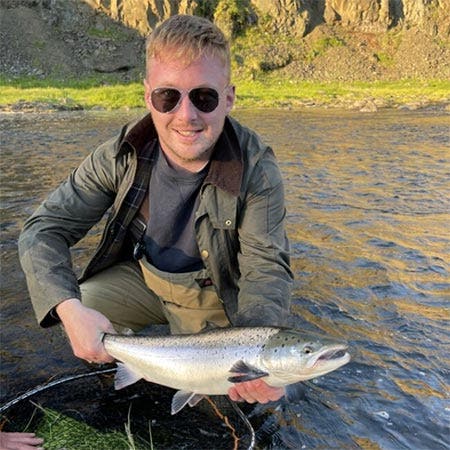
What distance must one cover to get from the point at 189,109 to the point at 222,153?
A: 442 mm

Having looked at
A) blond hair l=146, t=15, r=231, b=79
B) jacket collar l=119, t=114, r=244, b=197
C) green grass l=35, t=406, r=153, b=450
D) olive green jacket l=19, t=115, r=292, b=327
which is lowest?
green grass l=35, t=406, r=153, b=450

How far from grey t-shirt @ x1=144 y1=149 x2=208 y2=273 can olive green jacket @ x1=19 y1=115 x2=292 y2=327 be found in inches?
4.1

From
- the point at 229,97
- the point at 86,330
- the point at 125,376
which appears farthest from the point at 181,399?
the point at 229,97

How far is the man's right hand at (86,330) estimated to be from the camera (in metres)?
3.39

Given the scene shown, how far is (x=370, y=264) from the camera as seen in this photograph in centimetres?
735

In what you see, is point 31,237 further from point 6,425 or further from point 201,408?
point 201,408

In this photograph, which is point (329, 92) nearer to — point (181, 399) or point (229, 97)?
point (229, 97)

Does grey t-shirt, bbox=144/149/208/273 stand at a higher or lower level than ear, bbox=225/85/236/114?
lower

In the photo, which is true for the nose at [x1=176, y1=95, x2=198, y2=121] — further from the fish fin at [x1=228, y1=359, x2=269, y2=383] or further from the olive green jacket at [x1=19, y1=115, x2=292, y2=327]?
the fish fin at [x1=228, y1=359, x2=269, y2=383]

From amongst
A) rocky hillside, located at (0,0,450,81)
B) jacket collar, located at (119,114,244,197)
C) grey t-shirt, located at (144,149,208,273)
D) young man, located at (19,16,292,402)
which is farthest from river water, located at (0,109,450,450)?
rocky hillside, located at (0,0,450,81)

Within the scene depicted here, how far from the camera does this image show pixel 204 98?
142 inches

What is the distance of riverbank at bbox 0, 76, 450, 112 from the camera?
33.2m

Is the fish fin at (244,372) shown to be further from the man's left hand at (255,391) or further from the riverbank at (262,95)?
the riverbank at (262,95)

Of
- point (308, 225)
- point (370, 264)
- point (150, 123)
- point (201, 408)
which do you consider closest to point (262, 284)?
point (201, 408)
